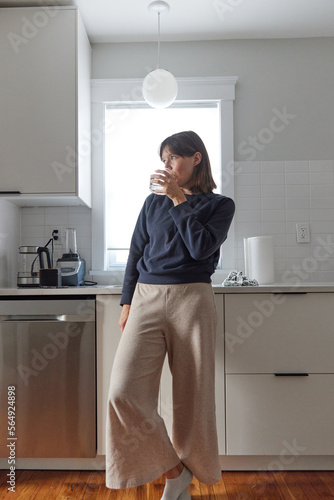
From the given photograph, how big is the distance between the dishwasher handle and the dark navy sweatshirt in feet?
1.45

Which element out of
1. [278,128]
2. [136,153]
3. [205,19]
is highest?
[205,19]

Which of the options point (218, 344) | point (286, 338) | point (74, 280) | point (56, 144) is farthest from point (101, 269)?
point (286, 338)

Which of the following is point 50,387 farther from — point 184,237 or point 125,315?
point 184,237

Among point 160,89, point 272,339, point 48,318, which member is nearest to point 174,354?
point 272,339

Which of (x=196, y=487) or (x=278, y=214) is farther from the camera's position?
(x=278, y=214)

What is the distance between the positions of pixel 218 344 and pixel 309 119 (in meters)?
1.60

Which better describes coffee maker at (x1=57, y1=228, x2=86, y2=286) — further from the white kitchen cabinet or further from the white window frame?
the white kitchen cabinet

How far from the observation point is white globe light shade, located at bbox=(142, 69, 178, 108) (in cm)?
254

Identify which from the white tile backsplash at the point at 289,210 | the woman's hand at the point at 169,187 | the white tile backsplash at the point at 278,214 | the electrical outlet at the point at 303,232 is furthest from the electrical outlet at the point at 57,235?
the electrical outlet at the point at 303,232

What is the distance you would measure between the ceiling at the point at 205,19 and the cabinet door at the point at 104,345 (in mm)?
1644

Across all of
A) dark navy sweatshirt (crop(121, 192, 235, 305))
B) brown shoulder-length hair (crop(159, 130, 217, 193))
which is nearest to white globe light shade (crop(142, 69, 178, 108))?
brown shoulder-length hair (crop(159, 130, 217, 193))

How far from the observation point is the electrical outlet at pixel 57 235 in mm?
2781

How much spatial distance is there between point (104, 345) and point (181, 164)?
37.0 inches

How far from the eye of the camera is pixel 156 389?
1784 millimetres
